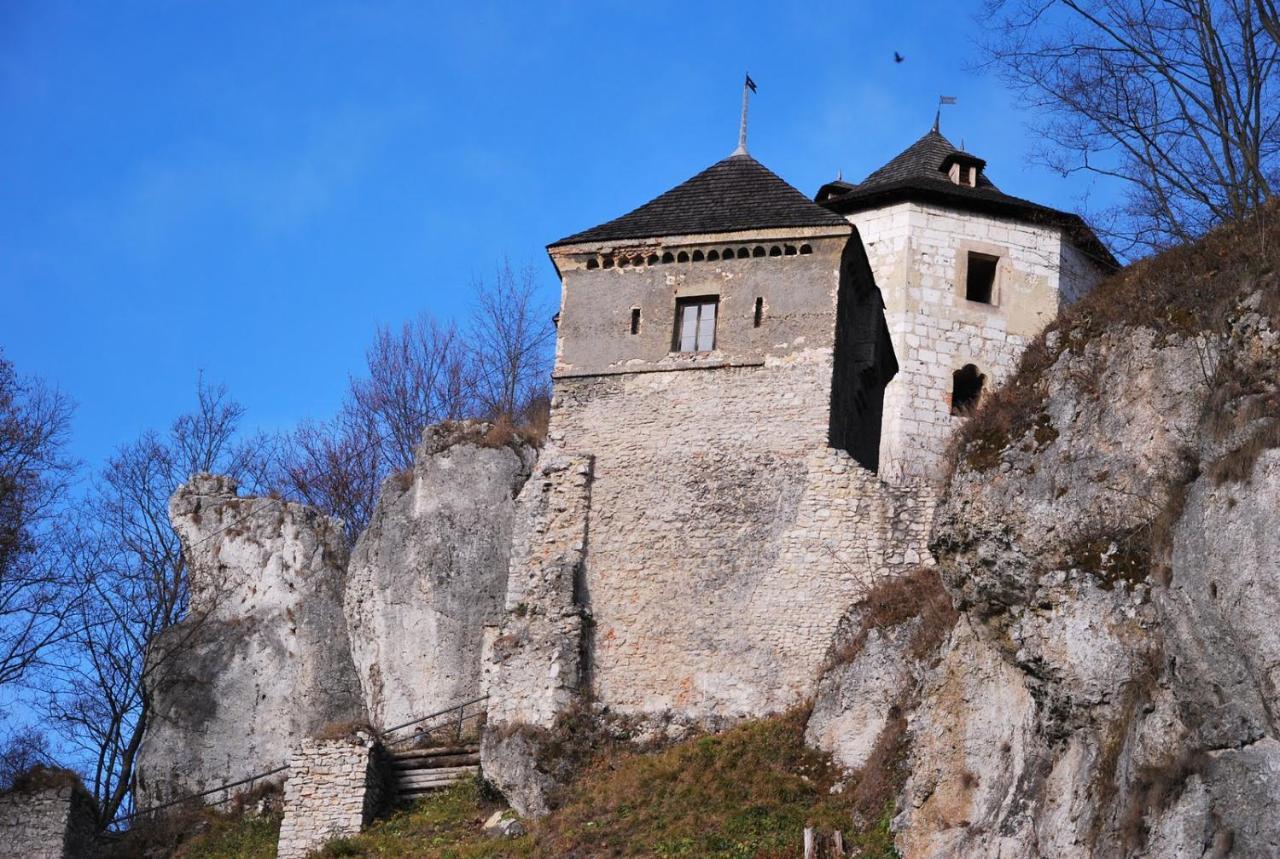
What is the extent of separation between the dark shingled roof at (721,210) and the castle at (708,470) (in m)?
0.05

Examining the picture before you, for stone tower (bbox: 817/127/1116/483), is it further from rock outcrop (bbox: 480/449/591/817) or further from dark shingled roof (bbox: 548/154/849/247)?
rock outcrop (bbox: 480/449/591/817)

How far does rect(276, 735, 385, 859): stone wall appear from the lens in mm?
28500

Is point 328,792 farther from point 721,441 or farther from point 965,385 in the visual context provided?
point 965,385

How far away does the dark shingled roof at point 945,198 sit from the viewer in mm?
39156

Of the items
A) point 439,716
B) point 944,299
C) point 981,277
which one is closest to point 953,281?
point 944,299

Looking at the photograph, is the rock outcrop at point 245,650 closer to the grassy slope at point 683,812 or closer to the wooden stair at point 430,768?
the wooden stair at point 430,768

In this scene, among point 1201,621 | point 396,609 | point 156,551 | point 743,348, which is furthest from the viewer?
point 156,551

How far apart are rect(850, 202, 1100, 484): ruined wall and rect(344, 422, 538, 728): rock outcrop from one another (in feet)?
28.2

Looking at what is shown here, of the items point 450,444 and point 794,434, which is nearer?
point 794,434

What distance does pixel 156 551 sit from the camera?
3762 centimetres

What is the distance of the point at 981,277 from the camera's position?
39500 mm

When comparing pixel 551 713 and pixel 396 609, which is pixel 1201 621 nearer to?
pixel 551 713

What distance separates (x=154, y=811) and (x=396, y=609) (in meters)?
5.21

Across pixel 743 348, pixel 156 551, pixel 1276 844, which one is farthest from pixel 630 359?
pixel 1276 844
